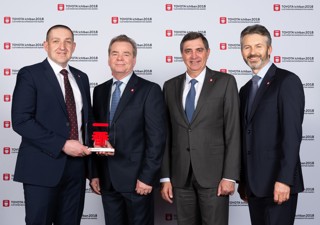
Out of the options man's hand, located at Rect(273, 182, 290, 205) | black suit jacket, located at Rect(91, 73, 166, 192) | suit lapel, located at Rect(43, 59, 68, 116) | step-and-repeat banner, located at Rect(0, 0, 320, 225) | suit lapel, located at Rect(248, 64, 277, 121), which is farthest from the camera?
step-and-repeat banner, located at Rect(0, 0, 320, 225)

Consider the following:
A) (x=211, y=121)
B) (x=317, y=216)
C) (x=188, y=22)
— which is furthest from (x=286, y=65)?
(x=211, y=121)

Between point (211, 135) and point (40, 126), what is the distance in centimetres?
112

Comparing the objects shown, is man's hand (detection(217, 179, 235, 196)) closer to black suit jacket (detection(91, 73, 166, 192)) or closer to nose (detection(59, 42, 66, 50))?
black suit jacket (detection(91, 73, 166, 192))

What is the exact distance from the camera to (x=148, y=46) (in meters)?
4.49

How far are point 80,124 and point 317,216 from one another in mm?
2918


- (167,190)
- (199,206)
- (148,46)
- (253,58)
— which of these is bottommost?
(199,206)

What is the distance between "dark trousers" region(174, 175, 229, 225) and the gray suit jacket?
0.06 metres

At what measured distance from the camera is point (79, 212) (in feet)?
9.68

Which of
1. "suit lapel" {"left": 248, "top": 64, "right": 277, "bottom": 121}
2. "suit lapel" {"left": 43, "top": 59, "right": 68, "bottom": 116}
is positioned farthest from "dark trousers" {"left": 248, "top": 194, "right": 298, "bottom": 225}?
"suit lapel" {"left": 43, "top": 59, "right": 68, "bottom": 116}

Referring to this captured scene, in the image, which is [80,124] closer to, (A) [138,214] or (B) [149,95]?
(B) [149,95]

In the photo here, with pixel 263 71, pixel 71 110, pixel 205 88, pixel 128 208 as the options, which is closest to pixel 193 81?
pixel 205 88

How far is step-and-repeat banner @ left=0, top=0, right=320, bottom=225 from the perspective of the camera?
4477 millimetres

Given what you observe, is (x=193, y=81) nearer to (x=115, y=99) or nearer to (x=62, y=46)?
(x=115, y=99)

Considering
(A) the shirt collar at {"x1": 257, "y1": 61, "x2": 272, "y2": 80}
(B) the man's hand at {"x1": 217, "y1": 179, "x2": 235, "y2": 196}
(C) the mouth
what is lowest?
(B) the man's hand at {"x1": 217, "y1": 179, "x2": 235, "y2": 196}
